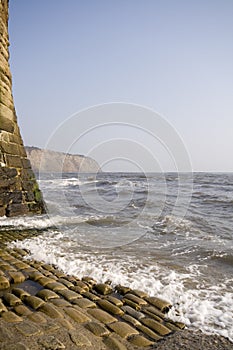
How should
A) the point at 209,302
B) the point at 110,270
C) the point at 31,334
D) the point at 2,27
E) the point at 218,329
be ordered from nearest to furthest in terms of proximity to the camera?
the point at 31,334, the point at 218,329, the point at 209,302, the point at 110,270, the point at 2,27

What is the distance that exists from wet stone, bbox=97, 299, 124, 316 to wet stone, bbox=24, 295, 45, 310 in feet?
2.39

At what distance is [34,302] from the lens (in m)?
3.00

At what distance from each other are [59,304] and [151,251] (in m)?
3.41

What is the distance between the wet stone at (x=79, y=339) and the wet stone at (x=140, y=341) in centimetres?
46

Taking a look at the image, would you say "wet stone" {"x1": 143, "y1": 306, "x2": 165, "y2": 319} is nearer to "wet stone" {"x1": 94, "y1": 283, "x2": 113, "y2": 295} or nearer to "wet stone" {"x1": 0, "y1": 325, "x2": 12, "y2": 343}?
"wet stone" {"x1": 94, "y1": 283, "x2": 113, "y2": 295}

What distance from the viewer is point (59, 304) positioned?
3049 millimetres

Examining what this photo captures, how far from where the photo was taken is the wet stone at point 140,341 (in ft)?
8.20

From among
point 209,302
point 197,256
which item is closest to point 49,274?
point 209,302

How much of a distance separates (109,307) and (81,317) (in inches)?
18.8

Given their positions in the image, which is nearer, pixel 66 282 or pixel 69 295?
pixel 69 295

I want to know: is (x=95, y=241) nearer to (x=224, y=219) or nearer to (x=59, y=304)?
(x=59, y=304)

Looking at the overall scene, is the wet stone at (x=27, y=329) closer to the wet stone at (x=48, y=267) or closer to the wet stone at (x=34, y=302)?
the wet stone at (x=34, y=302)

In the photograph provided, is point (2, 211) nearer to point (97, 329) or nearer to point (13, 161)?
point (13, 161)

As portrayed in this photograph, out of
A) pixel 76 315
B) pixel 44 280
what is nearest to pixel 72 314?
pixel 76 315
